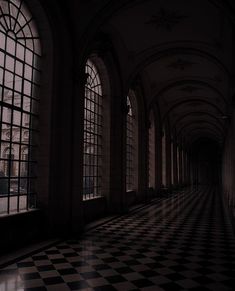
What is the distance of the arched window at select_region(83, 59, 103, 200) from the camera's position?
41.9ft

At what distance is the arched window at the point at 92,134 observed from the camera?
12.8 m

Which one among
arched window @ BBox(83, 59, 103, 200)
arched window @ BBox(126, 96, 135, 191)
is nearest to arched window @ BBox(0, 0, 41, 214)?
arched window @ BBox(83, 59, 103, 200)

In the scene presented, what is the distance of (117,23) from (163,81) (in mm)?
7924

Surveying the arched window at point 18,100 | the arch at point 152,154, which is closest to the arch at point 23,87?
the arched window at point 18,100

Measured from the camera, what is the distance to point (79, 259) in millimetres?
6836

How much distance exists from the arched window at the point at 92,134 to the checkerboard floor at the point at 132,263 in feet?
9.44

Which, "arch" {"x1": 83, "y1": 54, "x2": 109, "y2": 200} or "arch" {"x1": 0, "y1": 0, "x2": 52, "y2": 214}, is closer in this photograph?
"arch" {"x1": 0, "y1": 0, "x2": 52, "y2": 214}

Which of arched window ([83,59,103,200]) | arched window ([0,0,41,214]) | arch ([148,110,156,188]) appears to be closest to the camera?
arched window ([0,0,41,214])

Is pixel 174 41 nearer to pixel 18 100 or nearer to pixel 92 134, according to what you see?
pixel 92 134

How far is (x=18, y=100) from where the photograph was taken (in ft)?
27.1

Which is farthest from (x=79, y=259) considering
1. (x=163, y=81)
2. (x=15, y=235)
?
(x=163, y=81)

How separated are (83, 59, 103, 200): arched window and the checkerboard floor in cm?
288

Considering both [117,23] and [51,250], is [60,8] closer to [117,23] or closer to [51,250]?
[117,23]

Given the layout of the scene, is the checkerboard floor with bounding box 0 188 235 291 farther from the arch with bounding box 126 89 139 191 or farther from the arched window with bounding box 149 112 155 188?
the arched window with bounding box 149 112 155 188
